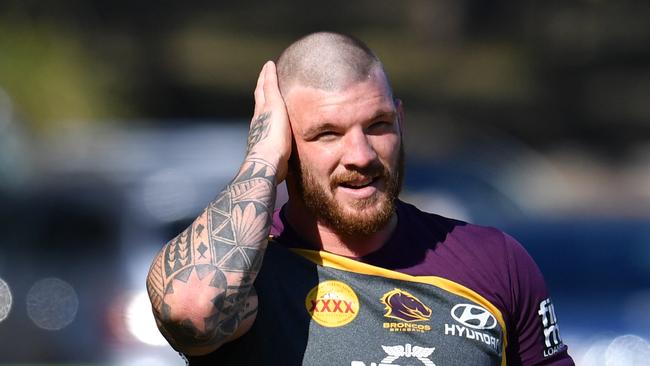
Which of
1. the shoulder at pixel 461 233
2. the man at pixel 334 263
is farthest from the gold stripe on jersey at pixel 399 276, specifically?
Answer: the shoulder at pixel 461 233

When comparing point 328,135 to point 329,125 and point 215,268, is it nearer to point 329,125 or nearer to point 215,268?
point 329,125

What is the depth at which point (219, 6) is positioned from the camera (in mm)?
26797

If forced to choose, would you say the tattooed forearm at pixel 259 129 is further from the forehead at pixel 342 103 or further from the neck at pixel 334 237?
the neck at pixel 334 237

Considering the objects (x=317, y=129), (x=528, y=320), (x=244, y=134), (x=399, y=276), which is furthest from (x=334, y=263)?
(x=244, y=134)

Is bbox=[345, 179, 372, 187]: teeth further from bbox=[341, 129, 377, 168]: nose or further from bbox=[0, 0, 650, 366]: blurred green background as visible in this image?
bbox=[0, 0, 650, 366]: blurred green background

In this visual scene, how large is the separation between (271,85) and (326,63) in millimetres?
182

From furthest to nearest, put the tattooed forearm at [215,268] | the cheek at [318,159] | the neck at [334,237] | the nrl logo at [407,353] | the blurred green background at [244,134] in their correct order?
1. the blurred green background at [244,134]
2. the neck at [334,237]
3. the cheek at [318,159]
4. the nrl logo at [407,353]
5. the tattooed forearm at [215,268]

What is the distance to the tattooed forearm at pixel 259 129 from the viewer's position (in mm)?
3854

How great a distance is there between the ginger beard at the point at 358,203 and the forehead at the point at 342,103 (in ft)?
0.47

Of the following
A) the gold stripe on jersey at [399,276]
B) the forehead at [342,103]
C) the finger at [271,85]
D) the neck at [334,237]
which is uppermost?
the finger at [271,85]

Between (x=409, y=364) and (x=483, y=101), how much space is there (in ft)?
67.1

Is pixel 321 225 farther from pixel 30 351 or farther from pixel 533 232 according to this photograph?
pixel 30 351

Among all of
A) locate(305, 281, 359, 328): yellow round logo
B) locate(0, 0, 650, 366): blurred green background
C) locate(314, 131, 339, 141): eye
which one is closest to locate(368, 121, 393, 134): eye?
locate(314, 131, 339, 141): eye

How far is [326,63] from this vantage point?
3.89 m
